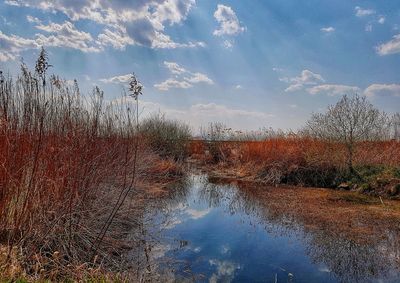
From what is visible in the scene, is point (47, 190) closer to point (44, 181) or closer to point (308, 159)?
point (44, 181)

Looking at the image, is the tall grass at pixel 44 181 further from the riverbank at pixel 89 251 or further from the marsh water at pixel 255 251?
the marsh water at pixel 255 251

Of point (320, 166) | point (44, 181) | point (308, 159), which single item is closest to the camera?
point (44, 181)

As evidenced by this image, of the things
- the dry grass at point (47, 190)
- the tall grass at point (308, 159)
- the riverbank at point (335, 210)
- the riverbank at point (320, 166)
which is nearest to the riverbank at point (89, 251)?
the dry grass at point (47, 190)

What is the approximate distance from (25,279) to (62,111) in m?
2.66

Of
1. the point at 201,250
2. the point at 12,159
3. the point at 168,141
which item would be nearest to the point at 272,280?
the point at 201,250

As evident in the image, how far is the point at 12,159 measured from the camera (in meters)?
4.02

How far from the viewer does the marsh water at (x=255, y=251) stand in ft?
16.6

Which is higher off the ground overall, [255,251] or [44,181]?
[44,181]

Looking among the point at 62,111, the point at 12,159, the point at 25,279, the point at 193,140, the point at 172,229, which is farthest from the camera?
the point at 193,140

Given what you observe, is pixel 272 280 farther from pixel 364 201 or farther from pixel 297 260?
pixel 364 201

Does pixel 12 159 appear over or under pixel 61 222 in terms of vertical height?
over

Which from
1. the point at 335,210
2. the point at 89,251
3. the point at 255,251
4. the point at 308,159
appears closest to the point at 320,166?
the point at 308,159

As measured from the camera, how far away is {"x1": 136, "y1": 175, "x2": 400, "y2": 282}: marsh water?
199 inches

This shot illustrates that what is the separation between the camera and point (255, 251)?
6148 mm
